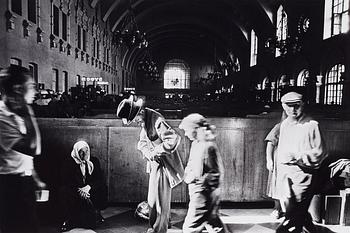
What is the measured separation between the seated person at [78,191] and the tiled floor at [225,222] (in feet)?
0.43

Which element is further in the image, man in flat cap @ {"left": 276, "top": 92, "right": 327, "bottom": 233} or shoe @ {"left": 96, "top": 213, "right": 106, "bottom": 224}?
shoe @ {"left": 96, "top": 213, "right": 106, "bottom": 224}

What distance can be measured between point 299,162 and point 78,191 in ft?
9.22

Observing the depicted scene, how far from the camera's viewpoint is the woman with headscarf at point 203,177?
348 centimetres

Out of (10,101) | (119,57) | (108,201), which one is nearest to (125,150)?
(108,201)

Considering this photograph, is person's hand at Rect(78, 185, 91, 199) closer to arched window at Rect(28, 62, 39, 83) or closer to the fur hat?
the fur hat

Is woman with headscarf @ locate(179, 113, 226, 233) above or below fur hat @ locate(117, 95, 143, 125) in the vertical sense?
below

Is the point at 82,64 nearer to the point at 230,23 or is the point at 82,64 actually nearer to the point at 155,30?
the point at 230,23

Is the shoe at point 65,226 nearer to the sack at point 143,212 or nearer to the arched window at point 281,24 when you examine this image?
the sack at point 143,212

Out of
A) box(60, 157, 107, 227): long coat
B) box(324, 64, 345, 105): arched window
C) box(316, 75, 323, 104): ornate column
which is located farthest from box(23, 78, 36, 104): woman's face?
box(316, 75, 323, 104): ornate column

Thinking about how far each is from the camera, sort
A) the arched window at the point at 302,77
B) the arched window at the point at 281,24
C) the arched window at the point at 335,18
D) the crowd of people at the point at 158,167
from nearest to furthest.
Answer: the crowd of people at the point at 158,167, the arched window at the point at 335,18, the arched window at the point at 302,77, the arched window at the point at 281,24

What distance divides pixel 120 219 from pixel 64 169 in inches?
43.0

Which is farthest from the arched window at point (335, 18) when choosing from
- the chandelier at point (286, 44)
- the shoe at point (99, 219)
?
the shoe at point (99, 219)

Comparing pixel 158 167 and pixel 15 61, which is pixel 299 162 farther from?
pixel 15 61

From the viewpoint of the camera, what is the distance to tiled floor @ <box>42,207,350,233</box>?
4.64 meters
